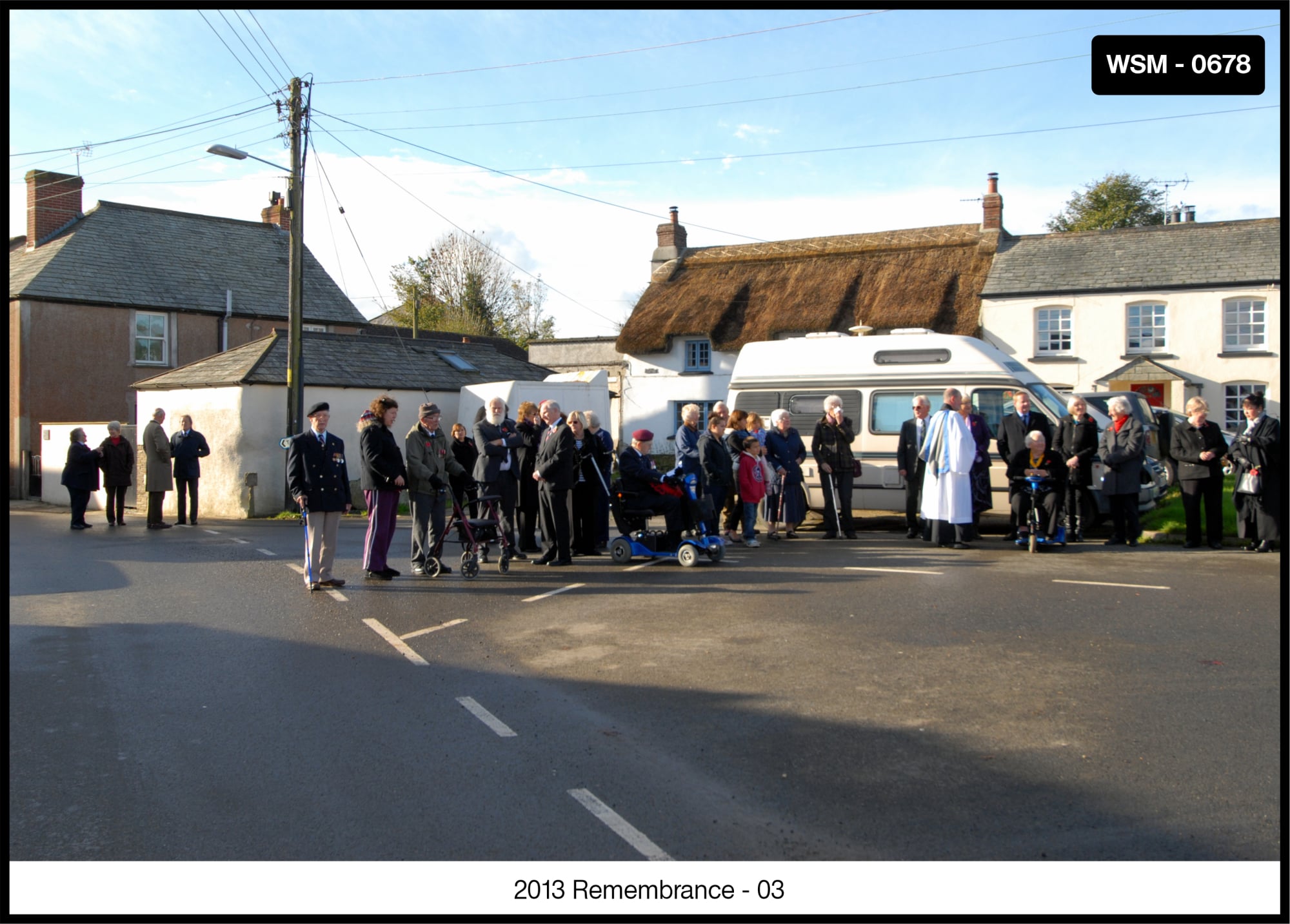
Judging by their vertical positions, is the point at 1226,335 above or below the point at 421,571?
above

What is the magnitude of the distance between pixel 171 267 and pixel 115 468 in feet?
56.0

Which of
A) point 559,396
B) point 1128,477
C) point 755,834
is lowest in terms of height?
point 755,834

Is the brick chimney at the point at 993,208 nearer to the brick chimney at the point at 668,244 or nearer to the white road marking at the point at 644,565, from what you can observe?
the brick chimney at the point at 668,244

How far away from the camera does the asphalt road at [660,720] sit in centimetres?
430

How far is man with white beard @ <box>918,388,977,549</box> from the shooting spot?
12.7 m

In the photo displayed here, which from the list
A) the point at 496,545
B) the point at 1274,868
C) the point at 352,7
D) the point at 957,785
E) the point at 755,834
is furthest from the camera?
the point at 496,545

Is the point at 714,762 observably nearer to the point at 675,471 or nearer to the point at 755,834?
the point at 755,834

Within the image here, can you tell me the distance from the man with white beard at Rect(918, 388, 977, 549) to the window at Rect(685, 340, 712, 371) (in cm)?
2699

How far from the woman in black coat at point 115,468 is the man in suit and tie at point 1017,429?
15.7 m

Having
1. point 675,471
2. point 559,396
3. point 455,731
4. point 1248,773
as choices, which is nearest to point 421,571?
point 675,471

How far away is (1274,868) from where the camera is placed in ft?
11.6

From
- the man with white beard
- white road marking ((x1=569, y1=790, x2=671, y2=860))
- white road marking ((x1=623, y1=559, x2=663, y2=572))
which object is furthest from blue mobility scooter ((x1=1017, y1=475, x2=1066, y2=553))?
white road marking ((x1=569, y1=790, x2=671, y2=860))

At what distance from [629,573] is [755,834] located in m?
7.00

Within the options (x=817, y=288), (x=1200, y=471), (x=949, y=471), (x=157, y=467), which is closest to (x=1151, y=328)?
(x=817, y=288)
